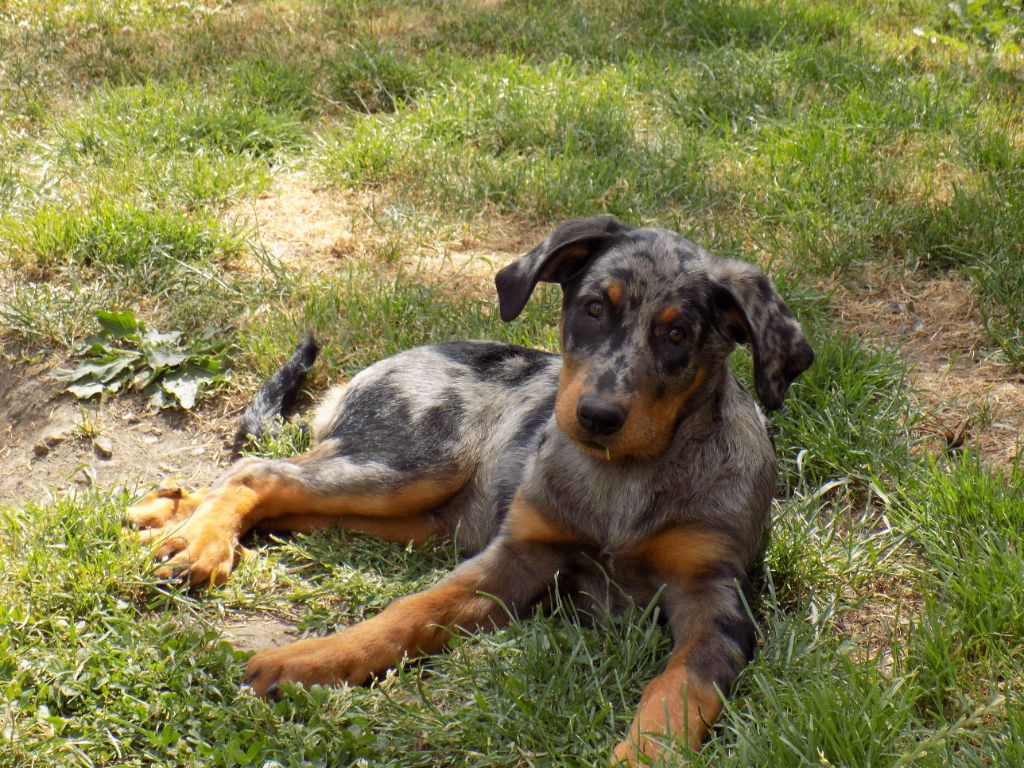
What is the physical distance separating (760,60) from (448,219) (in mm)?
2777

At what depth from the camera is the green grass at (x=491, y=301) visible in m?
3.34

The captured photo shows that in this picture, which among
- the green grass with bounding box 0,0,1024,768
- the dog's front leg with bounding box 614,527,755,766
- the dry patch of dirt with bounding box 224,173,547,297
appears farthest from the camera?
the dry patch of dirt with bounding box 224,173,547,297

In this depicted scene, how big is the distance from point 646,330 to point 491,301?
86.7 inches

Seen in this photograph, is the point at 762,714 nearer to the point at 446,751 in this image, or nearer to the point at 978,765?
the point at 978,765

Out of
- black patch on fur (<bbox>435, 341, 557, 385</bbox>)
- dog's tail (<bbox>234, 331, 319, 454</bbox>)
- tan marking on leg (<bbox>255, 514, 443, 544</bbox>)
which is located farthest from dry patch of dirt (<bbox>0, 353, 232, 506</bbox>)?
black patch on fur (<bbox>435, 341, 557, 385</bbox>)

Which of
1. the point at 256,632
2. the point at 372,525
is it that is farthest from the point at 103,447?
the point at 256,632

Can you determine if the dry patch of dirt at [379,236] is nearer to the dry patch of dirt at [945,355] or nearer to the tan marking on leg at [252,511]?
the tan marking on leg at [252,511]

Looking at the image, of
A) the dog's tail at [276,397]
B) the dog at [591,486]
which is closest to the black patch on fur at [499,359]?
the dog at [591,486]

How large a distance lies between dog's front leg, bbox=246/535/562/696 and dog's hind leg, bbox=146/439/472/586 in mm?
595

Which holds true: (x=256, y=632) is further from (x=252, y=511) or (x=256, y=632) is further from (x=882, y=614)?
(x=882, y=614)

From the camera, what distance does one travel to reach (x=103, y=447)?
5.02m

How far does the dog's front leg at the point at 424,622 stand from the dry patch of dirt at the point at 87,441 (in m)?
1.46

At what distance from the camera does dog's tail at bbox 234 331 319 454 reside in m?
5.02

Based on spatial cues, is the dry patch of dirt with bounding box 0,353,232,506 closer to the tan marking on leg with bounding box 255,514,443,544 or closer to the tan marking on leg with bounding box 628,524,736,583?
the tan marking on leg with bounding box 255,514,443,544
